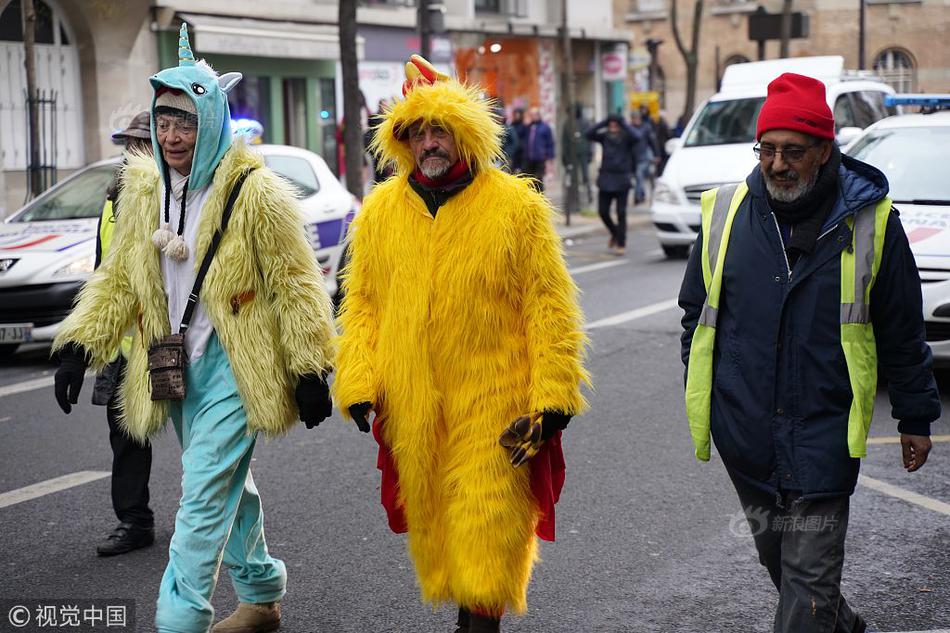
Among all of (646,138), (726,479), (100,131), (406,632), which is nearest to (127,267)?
(406,632)

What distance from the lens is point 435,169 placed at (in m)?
3.89

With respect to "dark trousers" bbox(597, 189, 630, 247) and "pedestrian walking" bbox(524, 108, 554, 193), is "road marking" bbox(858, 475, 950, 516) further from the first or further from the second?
"pedestrian walking" bbox(524, 108, 554, 193)

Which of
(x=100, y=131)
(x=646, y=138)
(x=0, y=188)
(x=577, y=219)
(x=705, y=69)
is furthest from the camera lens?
(x=705, y=69)

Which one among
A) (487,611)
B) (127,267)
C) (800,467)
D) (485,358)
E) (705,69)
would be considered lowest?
(487,611)

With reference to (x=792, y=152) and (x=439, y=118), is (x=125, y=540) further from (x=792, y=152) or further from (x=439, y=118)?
(x=792, y=152)

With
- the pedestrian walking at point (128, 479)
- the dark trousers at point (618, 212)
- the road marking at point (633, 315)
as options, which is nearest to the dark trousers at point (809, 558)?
the pedestrian walking at point (128, 479)

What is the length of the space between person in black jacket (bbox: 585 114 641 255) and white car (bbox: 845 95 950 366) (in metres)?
6.88

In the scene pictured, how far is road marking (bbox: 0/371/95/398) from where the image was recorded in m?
8.98

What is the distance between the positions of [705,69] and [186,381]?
47.4 metres

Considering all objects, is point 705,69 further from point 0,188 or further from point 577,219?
point 0,188

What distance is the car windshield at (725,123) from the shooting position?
634 inches

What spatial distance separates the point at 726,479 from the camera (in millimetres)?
6297

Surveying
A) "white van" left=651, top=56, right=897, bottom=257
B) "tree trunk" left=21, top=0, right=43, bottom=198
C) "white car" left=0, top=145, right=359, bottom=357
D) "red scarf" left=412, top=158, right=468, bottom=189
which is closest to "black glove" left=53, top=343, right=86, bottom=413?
"red scarf" left=412, top=158, right=468, bottom=189

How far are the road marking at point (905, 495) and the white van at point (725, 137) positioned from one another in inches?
350
